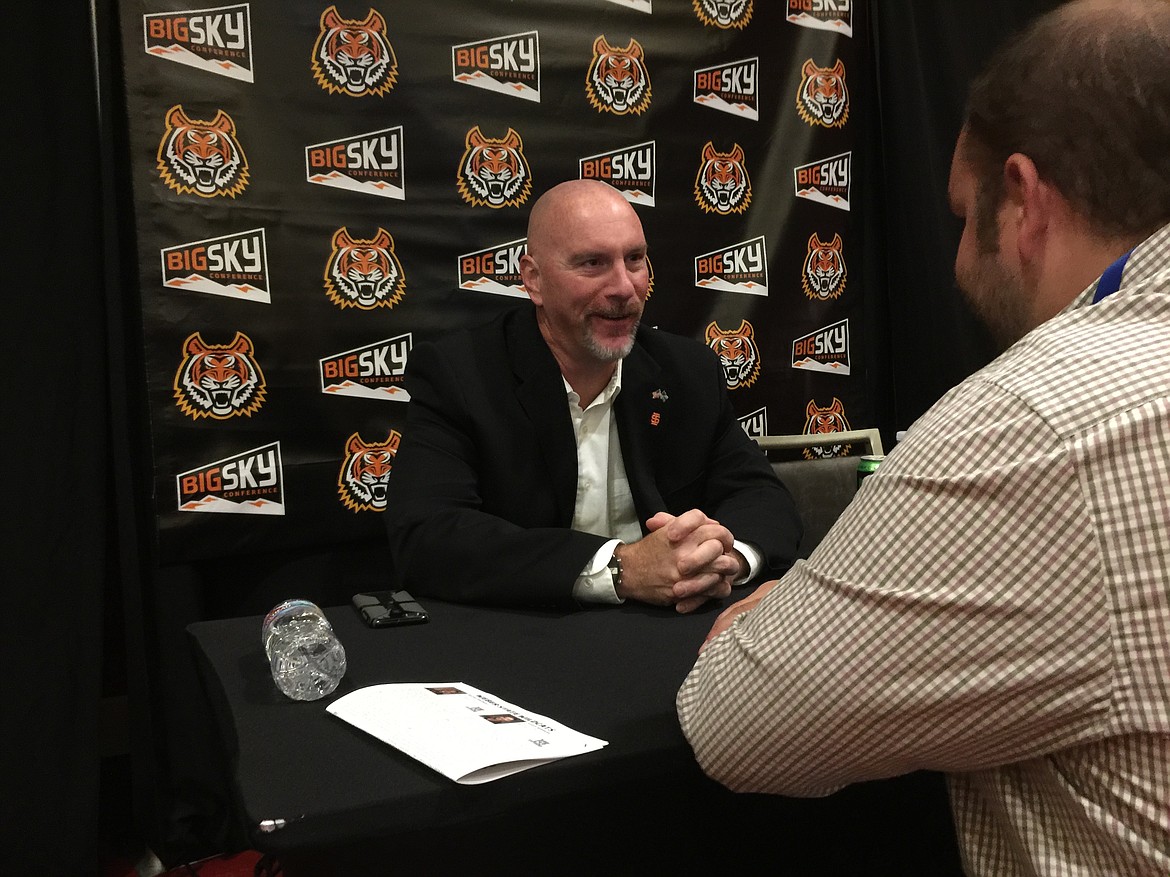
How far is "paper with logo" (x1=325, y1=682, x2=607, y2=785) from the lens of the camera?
0.98m

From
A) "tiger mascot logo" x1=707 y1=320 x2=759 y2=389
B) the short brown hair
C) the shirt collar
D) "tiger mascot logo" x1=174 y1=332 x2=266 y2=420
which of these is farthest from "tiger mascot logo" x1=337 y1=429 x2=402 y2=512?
the short brown hair

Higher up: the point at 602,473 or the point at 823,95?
the point at 823,95

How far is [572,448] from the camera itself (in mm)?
2207

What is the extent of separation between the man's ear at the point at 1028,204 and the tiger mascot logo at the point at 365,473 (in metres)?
2.01

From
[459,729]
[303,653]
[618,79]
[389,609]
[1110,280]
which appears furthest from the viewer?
[618,79]

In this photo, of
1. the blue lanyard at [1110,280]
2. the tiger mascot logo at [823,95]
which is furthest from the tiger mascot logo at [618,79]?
the blue lanyard at [1110,280]

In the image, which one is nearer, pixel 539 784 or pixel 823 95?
pixel 539 784

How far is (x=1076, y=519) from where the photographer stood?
2.53ft

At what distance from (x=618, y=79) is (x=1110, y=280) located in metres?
2.41

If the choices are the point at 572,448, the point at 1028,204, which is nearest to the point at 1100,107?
the point at 1028,204

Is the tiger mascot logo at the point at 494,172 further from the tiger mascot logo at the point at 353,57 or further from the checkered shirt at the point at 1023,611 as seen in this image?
the checkered shirt at the point at 1023,611

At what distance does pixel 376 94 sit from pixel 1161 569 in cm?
246

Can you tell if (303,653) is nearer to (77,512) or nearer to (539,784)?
(539,784)

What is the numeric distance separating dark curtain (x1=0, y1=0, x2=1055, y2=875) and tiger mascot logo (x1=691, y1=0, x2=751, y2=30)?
1.76m
